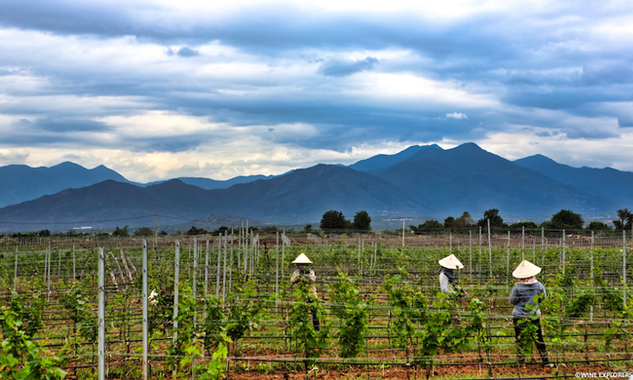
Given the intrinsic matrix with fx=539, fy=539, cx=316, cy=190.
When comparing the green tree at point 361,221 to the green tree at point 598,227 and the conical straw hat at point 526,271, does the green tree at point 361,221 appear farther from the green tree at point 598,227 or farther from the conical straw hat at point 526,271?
the conical straw hat at point 526,271

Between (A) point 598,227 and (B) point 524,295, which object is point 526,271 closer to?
(B) point 524,295

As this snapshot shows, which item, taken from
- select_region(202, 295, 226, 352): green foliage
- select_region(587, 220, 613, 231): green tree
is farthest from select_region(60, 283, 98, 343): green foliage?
select_region(587, 220, 613, 231): green tree

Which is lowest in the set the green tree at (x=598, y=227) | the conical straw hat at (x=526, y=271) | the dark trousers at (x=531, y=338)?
the dark trousers at (x=531, y=338)

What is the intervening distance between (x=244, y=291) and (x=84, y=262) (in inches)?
781

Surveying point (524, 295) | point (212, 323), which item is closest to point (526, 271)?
point (524, 295)

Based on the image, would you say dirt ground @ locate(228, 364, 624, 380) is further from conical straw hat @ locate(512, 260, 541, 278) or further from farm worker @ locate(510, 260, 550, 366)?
conical straw hat @ locate(512, 260, 541, 278)

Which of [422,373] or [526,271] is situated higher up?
[526,271]

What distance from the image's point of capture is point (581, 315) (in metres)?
9.83

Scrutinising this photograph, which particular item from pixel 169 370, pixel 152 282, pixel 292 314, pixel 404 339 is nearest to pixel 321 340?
pixel 292 314

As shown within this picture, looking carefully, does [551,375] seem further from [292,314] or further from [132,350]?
[132,350]

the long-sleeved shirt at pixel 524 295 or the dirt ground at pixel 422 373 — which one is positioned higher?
the long-sleeved shirt at pixel 524 295

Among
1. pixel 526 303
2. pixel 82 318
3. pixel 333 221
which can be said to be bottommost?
pixel 82 318

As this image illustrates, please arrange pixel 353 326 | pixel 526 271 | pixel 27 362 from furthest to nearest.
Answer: pixel 526 271 < pixel 353 326 < pixel 27 362

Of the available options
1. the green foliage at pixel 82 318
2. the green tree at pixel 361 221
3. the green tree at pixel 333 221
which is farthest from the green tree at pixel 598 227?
the green foliage at pixel 82 318
